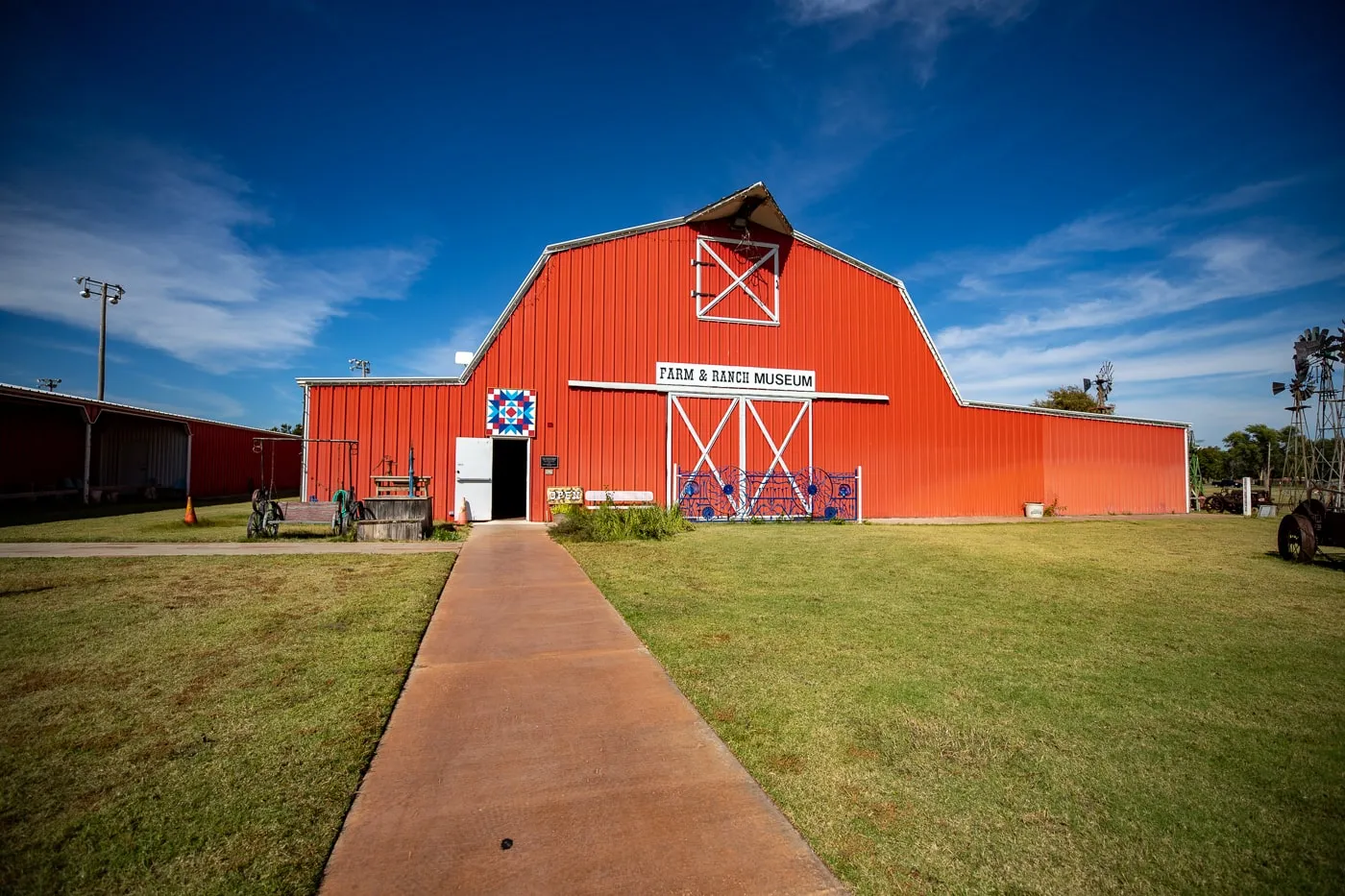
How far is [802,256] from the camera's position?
19.0 meters

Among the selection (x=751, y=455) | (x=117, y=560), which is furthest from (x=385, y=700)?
(x=751, y=455)

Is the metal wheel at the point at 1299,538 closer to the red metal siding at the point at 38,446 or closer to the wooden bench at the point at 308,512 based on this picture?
the wooden bench at the point at 308,512

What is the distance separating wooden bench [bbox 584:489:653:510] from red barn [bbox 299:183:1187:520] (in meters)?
0.26

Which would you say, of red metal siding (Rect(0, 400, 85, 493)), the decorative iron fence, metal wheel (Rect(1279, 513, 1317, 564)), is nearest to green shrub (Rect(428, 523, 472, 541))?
the decorative iron fence

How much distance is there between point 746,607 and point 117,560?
945cm

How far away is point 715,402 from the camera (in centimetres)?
1784

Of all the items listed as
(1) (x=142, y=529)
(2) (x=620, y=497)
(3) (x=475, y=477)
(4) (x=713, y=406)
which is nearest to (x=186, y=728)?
(3) (x=475, y=477)

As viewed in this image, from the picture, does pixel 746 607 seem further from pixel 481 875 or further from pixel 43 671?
pixel 43 671

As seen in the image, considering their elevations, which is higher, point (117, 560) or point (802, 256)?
point (802, 256)

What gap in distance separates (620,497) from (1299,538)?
14.2 metres

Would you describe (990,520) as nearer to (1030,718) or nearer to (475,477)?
(475,477)

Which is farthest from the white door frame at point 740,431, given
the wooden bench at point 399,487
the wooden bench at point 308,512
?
the wooden bench at point 308,512

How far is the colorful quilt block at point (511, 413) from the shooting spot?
1614 centimetres

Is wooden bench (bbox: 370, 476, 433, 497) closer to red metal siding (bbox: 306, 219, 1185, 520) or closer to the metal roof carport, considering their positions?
red metal siding (bbox: 306, 219, 1185, 520)
